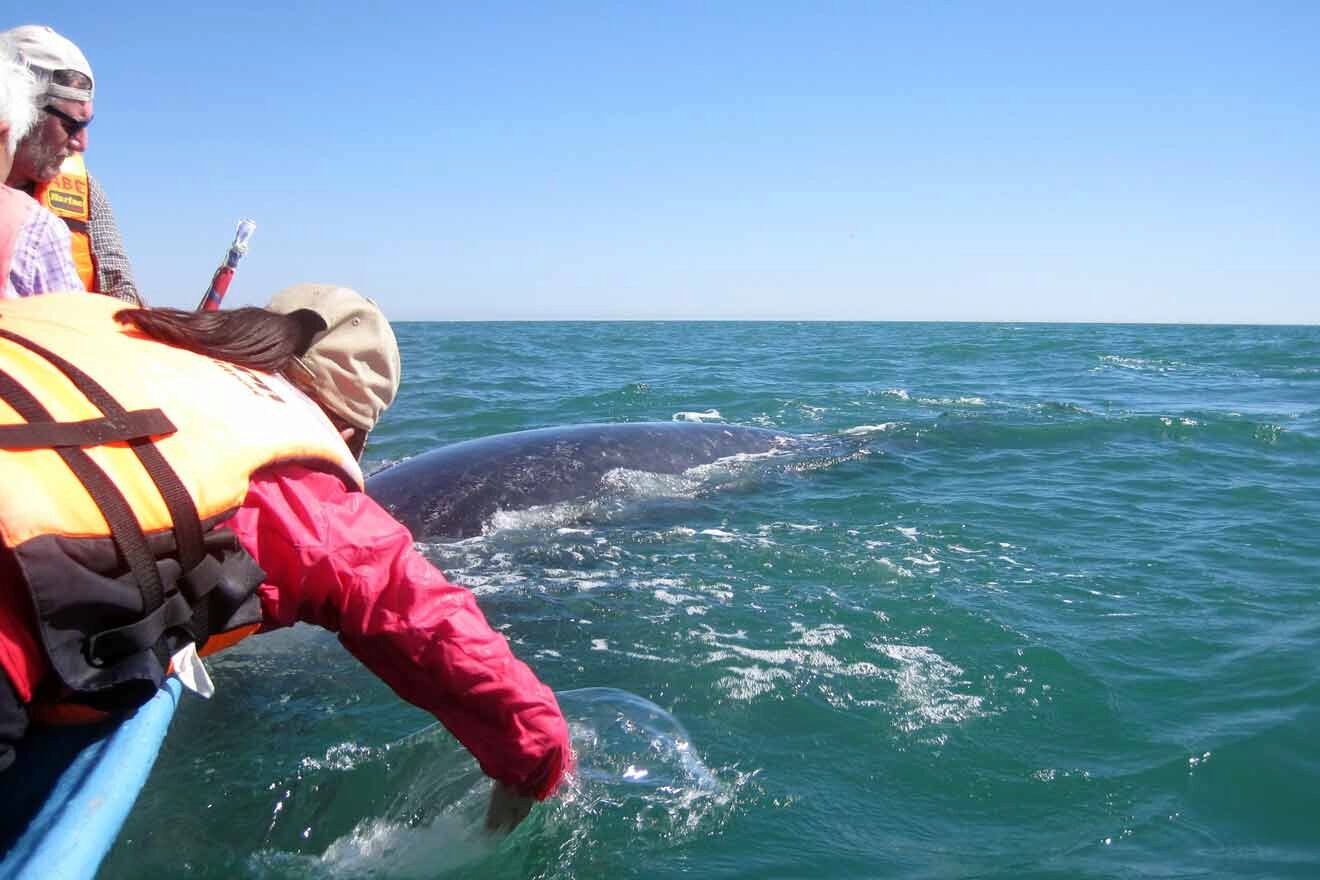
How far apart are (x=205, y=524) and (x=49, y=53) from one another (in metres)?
2.16

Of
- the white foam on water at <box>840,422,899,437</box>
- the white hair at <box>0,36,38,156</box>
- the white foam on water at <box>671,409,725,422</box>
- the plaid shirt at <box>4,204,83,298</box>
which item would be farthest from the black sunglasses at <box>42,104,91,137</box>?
the white foam on water at <box>671,409,725,422</box>

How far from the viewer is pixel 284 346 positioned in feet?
7.70

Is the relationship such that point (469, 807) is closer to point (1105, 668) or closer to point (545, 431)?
point (1105, 668)

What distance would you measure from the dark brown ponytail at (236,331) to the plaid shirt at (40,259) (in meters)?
0.57

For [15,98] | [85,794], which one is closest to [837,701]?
[85,794]

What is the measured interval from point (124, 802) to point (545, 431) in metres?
6.07

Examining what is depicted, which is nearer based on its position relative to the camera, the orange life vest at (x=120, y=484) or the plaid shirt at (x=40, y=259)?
the orange life vest at (x=120, y=484)

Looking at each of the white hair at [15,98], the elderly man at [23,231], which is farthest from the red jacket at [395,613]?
the white hair at [15,98]

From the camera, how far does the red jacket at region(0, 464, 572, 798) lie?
7.02 ft

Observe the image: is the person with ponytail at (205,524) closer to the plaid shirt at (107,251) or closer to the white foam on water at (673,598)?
the plaid shirt at (107,251)

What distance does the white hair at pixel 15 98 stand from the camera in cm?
257

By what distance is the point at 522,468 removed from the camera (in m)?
7.15

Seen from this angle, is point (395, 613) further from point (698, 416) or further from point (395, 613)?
point (698, 416)

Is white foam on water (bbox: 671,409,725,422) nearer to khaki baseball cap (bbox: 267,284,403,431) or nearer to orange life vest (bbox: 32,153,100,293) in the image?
orange life vest (bbox: 32,153,100,293)
